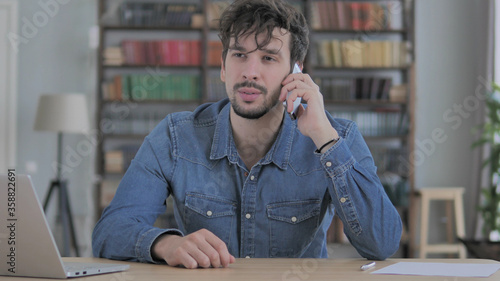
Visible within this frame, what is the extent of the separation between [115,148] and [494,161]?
10.4 feet

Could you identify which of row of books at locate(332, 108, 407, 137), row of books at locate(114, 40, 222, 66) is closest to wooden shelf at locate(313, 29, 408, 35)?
row of books at locate(332, 108, 407, 137)

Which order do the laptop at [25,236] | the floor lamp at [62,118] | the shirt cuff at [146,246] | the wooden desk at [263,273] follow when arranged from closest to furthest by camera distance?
1. the laptop at [25,236]
2. the wooden desk at [263,273]
3. the shirt cuff at [146,246]
4. the floor lamp at [62,118]

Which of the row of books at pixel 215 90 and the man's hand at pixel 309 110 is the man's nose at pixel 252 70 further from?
the row of books at pixel 215 90

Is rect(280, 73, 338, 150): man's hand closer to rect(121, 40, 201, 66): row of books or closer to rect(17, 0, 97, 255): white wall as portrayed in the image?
rect(121, 40, 201, 66): row of books

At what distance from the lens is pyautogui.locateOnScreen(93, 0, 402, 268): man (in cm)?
148

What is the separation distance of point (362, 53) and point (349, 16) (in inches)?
13.7

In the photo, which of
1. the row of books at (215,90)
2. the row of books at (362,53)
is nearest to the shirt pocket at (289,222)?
the row of books at (215,90)

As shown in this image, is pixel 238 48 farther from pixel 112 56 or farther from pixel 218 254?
pixel 112 56

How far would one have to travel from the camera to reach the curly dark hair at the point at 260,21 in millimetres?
1660

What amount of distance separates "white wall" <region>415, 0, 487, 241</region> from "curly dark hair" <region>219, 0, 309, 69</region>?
3.81 metres

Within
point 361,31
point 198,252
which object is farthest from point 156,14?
point 198,252

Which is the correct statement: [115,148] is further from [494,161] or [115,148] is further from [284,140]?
[284,140]

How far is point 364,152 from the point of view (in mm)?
1626

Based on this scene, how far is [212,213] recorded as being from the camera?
161cm
